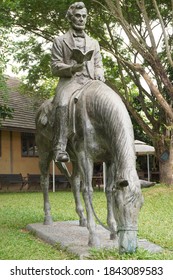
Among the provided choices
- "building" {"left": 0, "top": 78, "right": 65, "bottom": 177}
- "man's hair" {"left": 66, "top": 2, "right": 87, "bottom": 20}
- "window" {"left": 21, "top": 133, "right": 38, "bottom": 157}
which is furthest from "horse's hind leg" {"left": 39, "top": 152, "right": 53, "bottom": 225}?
"window" {"left": 21, "top": 133, "right": 38, "bottom": 157}

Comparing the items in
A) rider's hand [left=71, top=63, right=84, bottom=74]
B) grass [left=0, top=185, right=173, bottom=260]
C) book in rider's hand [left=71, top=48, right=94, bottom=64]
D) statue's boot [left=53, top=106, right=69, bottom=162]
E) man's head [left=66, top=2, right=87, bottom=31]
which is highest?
man's head [left=66, top=2, right=87, bottom=31]

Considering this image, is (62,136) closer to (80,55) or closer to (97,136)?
(97,136)

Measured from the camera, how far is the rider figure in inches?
292

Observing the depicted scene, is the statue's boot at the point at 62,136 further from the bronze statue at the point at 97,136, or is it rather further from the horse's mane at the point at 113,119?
the horse's mane at the point at 113,119

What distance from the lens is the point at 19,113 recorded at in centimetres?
2689

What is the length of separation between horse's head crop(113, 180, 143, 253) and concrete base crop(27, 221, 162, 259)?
889mm

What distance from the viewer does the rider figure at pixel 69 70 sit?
7.43 m

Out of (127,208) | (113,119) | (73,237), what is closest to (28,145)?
(73,237)

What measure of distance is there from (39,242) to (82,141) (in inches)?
84.1

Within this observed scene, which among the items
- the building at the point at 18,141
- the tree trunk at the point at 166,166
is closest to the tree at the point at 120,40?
the tree trunk at the point at 166,166

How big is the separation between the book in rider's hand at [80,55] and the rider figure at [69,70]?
3.2 inches

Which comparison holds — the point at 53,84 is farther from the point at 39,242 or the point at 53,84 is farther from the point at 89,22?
the point at 39,242

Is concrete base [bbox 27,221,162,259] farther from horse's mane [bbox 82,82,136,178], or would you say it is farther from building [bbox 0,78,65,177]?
building [bbox 0,78,65,177]

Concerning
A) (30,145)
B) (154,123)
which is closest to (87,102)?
(154,123)
